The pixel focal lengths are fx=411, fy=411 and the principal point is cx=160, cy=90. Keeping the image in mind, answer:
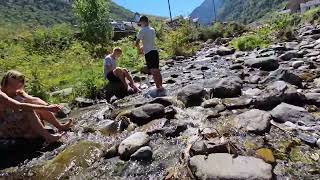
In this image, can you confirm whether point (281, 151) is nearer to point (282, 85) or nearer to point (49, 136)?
point (282, 85)

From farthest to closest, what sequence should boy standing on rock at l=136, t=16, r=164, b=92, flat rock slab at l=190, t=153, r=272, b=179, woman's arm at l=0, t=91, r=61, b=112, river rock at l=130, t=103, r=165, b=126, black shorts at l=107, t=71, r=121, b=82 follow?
black shorts at l=107, t=71, r=121, b=82 → boy standing on rock at l=136, t=16, r=164, b=92 → river rock at l=130, t=103, r=165, b=126 → woman's arm at l=0, t=91, r=61, b=112 → flat rock slab at l=190, t=153, r=272, b=179

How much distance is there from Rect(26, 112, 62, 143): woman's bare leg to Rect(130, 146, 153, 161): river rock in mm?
2089

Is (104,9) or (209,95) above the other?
(104,9)

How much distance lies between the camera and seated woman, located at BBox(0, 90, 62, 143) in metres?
7.82

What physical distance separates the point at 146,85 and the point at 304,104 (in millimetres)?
6783

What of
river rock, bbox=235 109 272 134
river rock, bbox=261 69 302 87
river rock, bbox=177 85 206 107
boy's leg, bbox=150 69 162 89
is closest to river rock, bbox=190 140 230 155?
river rock, bbox=235 109 272 134

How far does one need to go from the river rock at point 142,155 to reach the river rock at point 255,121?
1.78m

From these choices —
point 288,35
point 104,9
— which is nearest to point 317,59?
point 288,35

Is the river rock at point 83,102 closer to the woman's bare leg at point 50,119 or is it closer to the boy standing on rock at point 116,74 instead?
the boy standing on rock at point 116,74

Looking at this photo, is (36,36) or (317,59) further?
(36,36)

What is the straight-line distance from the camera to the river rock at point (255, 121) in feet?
23.1

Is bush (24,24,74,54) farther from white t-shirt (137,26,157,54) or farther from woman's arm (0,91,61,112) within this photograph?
woman's arm (0,91,61,112)

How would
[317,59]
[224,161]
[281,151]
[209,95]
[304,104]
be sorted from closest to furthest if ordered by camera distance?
[224,161] < [281,151] < [304,104] < [209,95] < [317,59]

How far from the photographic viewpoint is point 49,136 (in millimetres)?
7887
